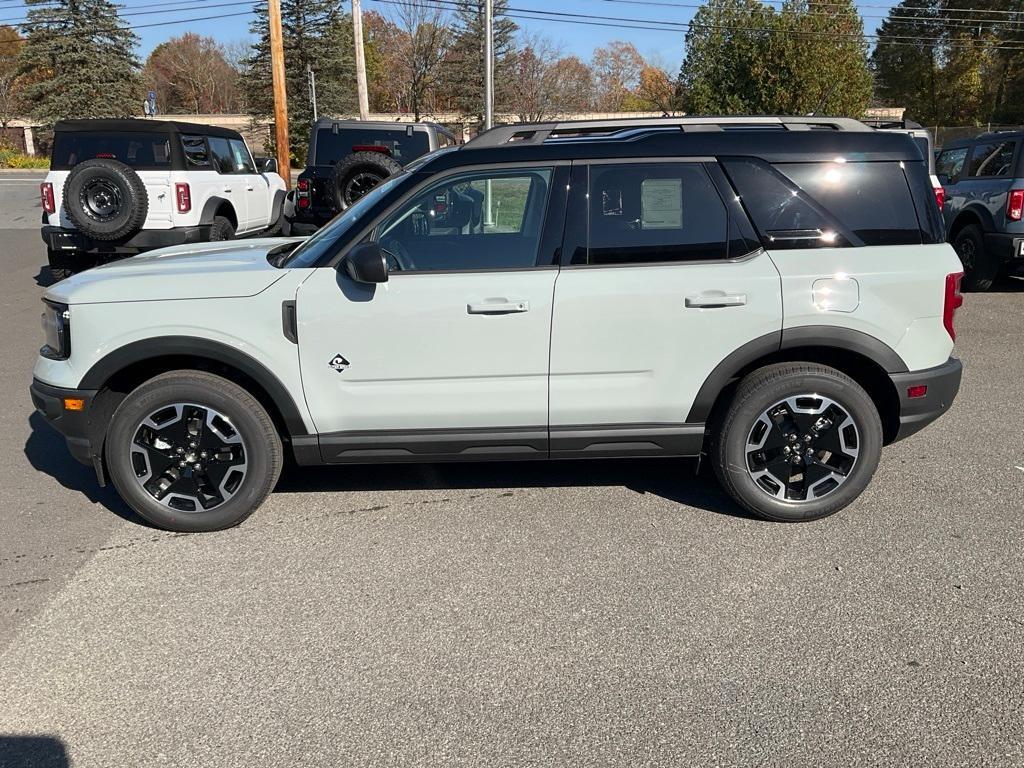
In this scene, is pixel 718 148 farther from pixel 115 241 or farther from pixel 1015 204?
pixel 115 241

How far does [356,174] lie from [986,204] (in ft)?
26.2

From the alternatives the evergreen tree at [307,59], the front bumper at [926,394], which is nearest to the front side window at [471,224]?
the front bumper at [926,394]

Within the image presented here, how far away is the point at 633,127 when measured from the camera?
4668 mm

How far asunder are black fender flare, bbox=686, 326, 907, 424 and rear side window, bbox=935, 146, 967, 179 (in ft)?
27.2

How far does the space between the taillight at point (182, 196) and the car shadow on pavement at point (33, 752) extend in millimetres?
8767

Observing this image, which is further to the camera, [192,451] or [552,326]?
[192,451]

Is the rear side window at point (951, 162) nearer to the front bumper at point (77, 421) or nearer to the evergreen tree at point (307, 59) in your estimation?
the front bumper at point (77, 421)

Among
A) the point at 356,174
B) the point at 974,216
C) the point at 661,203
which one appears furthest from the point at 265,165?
the point at 661,203

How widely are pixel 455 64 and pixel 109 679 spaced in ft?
178

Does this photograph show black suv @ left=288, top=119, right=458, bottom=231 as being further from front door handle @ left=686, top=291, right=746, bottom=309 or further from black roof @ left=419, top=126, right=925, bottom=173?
front door handle @ left=686, top=291, right=746, bottom=309

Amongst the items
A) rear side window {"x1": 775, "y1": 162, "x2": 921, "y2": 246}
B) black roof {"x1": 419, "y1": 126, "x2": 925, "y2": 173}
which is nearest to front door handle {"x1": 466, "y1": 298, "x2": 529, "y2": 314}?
black roof {"x1": 419, "y1": 126, "x2": 925, "y2": 173}

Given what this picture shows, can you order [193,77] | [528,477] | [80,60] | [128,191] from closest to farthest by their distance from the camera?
[528,477] < [128,191] < [80,60] < [193,77]

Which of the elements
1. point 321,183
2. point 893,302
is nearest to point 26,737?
point 893,302

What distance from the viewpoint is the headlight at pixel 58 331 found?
160 inches
